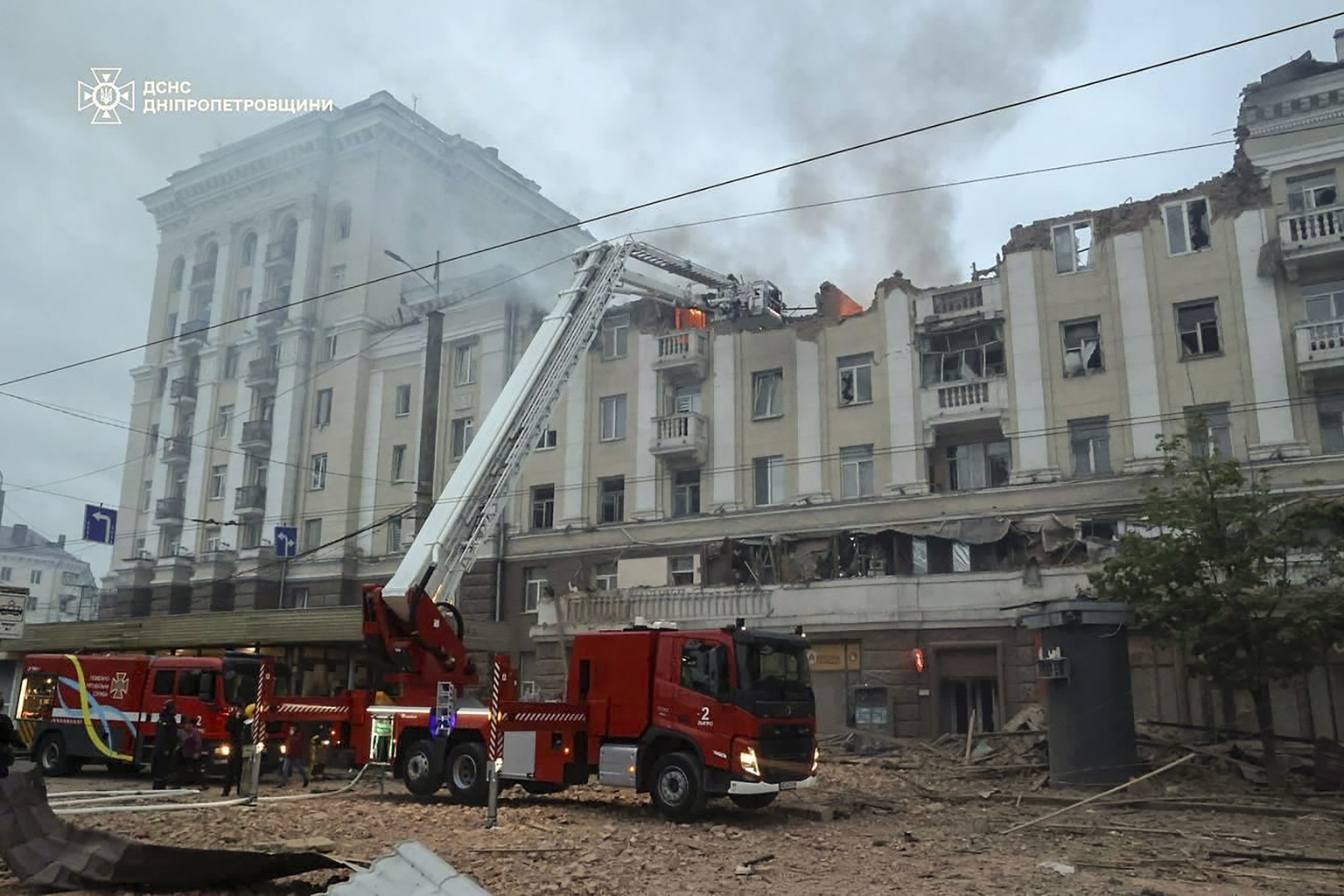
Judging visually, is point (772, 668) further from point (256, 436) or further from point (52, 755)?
→ point (256, 436)

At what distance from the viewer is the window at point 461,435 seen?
42.7 metres

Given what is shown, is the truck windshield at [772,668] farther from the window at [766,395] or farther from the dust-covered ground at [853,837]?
the window at [766,395]

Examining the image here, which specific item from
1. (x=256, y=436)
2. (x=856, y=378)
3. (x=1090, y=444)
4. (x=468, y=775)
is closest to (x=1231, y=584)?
(x=1090, y=444)

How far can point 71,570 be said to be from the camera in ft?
364

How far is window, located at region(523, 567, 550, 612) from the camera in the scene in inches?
1529

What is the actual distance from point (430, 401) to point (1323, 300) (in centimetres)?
3106

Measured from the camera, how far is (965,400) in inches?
1270

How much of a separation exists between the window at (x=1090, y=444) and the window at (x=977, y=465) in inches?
79.0

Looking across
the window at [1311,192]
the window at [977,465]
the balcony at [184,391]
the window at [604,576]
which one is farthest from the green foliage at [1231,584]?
the balcony at [184,391]

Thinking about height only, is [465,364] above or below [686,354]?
above

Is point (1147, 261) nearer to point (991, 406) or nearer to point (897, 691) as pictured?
point (991, 406)

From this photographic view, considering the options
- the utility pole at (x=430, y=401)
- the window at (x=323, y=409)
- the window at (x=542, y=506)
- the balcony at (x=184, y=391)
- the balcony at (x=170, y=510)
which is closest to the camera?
the window at (x=542, y=506)

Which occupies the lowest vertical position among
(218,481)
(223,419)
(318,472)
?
(318,472)

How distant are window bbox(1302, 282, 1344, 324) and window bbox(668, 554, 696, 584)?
19264 mm
